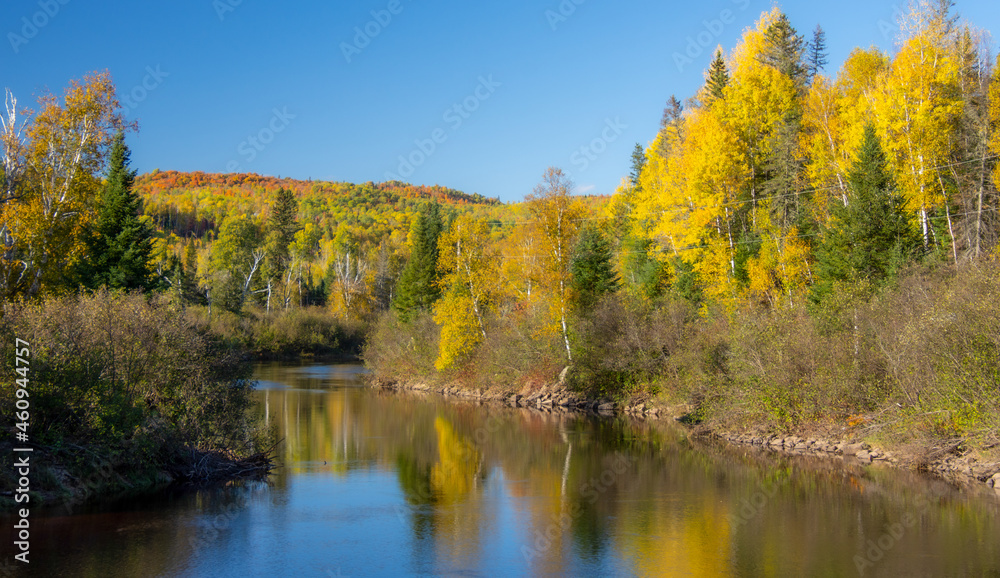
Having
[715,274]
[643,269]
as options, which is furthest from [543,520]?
[643,269]

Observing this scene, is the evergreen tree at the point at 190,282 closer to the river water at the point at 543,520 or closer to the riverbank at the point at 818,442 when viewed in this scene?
the riverbank at the point at 818,442

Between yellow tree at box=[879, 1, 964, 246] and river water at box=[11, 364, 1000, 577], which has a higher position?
yellow tree at box=[879, 1, 964, 246]

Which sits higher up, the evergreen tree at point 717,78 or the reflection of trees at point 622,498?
the evergreen tree at point 717,78

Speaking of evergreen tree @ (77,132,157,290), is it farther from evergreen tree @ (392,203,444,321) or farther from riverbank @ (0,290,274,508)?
evergreen tree @ (392,203,444,321)

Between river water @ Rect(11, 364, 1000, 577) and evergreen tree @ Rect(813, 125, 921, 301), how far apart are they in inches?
352

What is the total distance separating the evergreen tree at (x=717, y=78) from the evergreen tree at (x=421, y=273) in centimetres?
2210

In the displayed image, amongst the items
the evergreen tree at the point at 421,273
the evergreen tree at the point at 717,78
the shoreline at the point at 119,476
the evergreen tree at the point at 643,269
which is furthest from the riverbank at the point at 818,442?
the evergreen tree at the point at 717,78

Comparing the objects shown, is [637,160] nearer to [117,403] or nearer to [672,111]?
[672,111]

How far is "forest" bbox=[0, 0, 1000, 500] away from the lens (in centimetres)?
1878

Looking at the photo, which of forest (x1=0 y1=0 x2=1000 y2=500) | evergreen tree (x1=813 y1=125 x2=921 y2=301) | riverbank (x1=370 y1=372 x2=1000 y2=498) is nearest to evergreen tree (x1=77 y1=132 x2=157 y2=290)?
forest (x1=0 y1=0 x2=1000 y2=500)

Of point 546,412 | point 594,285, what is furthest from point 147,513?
point 594,285

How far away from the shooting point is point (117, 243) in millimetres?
35906

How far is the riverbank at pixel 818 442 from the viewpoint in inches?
743

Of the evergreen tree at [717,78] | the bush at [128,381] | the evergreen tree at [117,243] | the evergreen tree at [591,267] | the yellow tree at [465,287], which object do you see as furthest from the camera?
the evergreen tree at [717,78]
